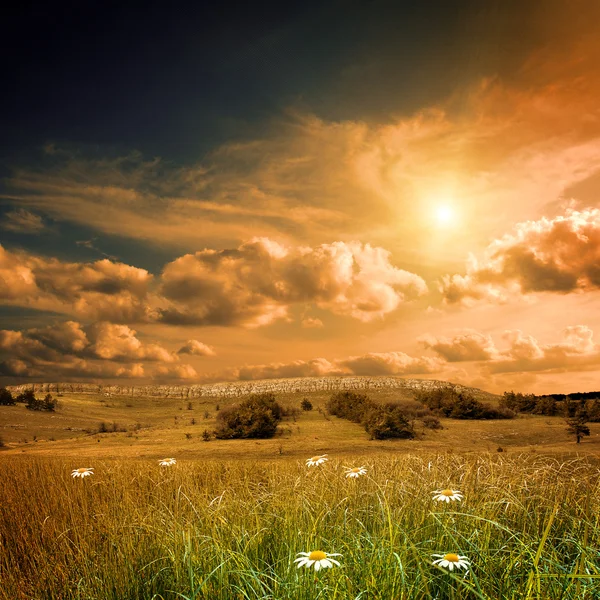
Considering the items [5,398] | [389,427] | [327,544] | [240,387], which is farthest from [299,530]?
[240,387]

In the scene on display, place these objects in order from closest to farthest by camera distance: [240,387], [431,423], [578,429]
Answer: [578,429]
[431,423]
[240,387]

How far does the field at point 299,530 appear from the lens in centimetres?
341

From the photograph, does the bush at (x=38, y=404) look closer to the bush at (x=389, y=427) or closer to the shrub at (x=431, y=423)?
the bush at (x=389, y=427)

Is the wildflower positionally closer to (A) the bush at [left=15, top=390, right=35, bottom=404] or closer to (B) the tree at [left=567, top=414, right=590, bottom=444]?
(B) the tree at [left=567, top=414, right=590, bottom=444]

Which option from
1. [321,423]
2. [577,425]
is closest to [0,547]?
[577,425]

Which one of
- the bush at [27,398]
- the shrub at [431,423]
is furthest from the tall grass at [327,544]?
the bush at [27,398]

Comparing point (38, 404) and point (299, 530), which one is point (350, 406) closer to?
point (38, 404)

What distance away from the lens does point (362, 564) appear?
3.64 m

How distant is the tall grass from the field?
1.1 inches

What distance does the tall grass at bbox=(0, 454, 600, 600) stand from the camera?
10.9ft

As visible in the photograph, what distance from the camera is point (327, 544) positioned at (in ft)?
14.3

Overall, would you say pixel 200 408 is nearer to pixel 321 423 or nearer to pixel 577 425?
pixel 321 423

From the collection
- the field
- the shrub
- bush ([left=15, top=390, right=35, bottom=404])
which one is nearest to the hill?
bush ([left=15, top=390, right=35, bottom=404])

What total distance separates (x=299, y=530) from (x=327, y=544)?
398 mm
